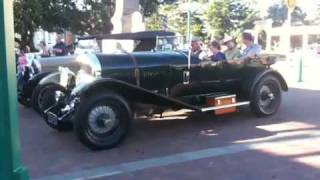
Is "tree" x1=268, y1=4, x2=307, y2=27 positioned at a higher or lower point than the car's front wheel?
higher

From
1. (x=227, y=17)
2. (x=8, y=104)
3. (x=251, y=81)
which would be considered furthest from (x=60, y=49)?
(x=227, y=17)

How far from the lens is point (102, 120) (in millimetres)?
6477

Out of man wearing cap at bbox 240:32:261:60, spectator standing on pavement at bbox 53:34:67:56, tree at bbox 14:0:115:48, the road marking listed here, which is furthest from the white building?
the road marking

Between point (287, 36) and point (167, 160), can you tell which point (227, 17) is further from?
point (167, 160)

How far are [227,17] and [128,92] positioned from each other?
3568 centimetres

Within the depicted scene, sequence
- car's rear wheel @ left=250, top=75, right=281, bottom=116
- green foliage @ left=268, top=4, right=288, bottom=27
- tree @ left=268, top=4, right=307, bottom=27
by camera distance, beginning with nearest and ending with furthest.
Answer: car's rear wheel @ left=250, top=75, right=281, bottom=116, tree @ left=268, top=4, right=307, bottom=27, green foliage @ left=268, top=4, right=288, bottom=27

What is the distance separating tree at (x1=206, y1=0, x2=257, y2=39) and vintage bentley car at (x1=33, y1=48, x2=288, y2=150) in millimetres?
28539

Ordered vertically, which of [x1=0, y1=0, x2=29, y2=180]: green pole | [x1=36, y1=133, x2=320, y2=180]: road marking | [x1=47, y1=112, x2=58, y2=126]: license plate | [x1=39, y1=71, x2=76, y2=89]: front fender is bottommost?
[x1=36, y1=133, x2=320, y2=180]: road marking

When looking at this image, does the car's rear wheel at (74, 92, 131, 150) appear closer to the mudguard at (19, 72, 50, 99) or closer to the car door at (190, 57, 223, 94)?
the car door at (190, 57, 223, 94)

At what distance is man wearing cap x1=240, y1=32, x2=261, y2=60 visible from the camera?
8.47 meters

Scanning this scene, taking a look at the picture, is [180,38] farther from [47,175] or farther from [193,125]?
[47,175]

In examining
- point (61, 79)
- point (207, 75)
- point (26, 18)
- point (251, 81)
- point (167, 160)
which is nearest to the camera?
point (167, 160)

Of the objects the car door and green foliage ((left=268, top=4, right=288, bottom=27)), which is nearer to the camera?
the car door

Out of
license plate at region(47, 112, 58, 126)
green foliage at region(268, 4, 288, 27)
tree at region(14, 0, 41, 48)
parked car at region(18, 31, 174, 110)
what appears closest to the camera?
license plate at region(47, 112, 58, 126)
